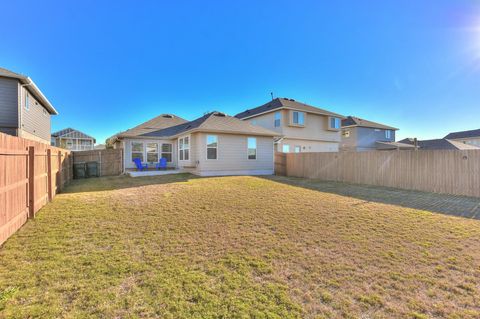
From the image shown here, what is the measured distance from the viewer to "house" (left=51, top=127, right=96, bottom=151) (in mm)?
40312

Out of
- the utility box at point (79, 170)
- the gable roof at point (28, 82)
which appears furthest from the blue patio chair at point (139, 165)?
the gable roof at point (28, 82)

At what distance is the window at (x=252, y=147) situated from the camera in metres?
15.0

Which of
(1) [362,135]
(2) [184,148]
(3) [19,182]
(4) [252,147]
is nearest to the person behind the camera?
(3) [19,182]

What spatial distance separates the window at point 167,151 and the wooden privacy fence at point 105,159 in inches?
115

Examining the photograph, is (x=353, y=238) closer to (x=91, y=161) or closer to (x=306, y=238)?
(x=306, y=238)

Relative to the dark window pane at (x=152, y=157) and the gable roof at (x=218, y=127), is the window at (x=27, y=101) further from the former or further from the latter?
the dark window pane at (x=152, y=157)

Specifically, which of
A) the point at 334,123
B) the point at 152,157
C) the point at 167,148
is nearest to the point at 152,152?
the point at 152,157

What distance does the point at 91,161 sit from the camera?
1452 cm

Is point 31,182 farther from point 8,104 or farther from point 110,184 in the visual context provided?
point 8,104

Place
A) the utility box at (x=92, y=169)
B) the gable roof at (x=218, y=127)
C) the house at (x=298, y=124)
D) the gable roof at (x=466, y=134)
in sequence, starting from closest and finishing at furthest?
the gable roof at (x=218, y=127)
the utility box at (x=92, y=169)
the house at (x=298, y=124)
the gable roof at (x=466, y=134)

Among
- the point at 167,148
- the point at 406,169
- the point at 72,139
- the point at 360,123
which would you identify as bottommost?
the point at 406,169

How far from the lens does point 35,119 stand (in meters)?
15.0

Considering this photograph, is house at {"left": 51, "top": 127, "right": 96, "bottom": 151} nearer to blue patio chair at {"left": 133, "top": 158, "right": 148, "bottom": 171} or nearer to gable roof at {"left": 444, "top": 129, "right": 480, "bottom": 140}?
blue patio chair at {"left": 133, "top": 158, "right": 148, "bottom": 171}

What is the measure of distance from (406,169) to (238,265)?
1094 cm
